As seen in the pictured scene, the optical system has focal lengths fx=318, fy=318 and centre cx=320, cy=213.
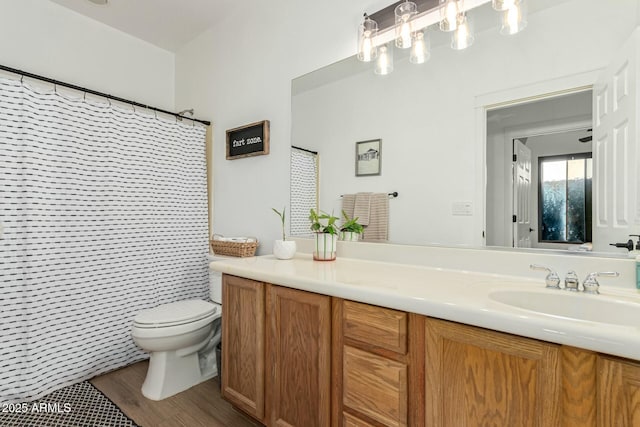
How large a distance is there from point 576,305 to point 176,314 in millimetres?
1970

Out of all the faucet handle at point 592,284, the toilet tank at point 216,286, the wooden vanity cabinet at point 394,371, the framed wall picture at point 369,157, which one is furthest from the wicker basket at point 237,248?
the faucet handle at point 592,284

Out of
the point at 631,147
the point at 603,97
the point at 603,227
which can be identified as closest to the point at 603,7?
the point at 603,97

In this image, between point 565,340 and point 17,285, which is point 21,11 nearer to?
point 17,285

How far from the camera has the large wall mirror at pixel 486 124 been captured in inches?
46.2

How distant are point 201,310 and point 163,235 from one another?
2.49ft

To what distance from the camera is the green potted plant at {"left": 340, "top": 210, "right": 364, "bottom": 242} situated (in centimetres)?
183

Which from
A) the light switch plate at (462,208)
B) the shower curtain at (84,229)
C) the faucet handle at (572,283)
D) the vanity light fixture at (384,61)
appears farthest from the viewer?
the shower curtain at (84,229)

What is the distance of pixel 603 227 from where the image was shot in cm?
117

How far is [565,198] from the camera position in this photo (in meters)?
1.24

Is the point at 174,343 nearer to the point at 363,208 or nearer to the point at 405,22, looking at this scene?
the point at 363,208

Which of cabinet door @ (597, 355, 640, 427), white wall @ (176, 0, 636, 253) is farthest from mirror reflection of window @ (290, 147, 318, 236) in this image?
cabinet door @ (597, 355, 640, 427)

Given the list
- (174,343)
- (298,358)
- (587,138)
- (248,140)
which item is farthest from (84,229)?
(587,138)

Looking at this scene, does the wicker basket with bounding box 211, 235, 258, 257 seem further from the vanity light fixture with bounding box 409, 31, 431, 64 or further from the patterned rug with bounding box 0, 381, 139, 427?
the vanity light fixture with bounding box 409, 31, 431, 64

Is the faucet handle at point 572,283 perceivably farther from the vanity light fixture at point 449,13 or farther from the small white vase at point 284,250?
the small white vase at point 284,250
